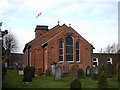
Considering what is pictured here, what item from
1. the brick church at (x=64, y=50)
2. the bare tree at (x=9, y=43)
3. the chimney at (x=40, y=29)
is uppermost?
the chimney at (x=40, y=29)

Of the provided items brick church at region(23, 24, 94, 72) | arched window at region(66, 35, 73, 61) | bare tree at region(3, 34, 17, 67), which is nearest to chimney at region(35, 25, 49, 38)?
brick church at region(23, 24, 94, 72)

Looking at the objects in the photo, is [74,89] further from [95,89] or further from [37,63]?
[37,63]

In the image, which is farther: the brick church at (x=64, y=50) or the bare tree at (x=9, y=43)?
the bare tree at (x=9, y=43)

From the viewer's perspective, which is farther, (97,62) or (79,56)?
(97,62)

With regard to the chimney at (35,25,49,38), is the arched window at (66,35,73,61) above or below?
below

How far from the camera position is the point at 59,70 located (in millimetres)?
19578

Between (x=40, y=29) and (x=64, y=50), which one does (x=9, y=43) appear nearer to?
(x=40, y=29)

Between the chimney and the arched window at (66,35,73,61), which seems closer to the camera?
the arched window at (66,35,73,61)

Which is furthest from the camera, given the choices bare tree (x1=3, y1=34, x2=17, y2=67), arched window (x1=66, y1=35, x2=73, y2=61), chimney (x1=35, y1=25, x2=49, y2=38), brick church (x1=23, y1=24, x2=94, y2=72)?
bare tree (x1=3, y1=34, x2=17, y2=67)

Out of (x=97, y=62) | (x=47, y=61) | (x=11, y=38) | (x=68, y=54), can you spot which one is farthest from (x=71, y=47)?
(x=11, y=38)

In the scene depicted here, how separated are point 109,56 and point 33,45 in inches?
560

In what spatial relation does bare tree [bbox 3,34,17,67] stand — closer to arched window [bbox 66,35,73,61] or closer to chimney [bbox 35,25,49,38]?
chimney [bbox 35,25,49,38]

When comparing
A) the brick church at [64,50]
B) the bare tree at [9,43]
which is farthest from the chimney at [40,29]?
the bare tree at [9,43]

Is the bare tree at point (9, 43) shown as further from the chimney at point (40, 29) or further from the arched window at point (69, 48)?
the arched window at point (69, 48)
